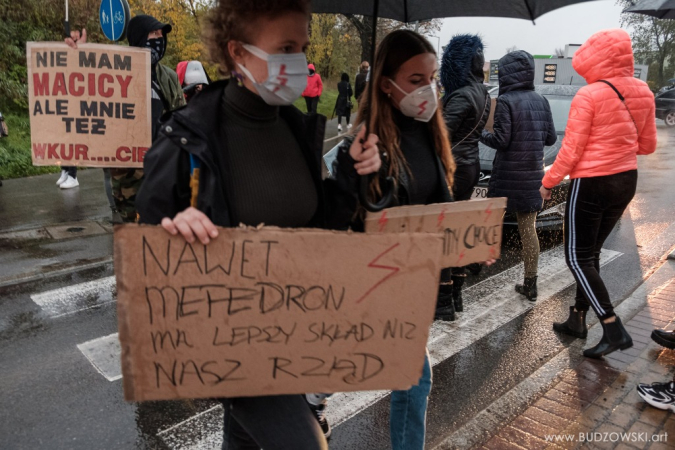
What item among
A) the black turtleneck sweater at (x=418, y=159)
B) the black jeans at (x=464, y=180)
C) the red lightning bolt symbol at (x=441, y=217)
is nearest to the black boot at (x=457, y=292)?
the black jeans at (x=464, y=180)

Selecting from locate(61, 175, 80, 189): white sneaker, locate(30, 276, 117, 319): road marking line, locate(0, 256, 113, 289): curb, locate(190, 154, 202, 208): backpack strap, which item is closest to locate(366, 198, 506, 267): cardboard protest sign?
locate(190, 154, 202, 208): backpack strap

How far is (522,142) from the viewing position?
15.5 feet

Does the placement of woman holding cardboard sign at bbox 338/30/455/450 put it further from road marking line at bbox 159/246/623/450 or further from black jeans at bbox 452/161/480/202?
black jeans at bbox 452/161/480/202

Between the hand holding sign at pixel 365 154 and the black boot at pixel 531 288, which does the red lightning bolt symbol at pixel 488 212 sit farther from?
the black boot at pixel 531 288

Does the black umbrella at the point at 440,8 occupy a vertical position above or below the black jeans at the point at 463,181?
above

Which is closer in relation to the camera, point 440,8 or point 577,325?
point 440,8

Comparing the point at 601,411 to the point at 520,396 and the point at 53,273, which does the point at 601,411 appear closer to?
the point at 520,396

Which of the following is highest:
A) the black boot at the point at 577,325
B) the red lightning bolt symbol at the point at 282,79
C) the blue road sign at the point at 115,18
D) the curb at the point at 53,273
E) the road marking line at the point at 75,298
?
the blue road sign at the point at 115,18

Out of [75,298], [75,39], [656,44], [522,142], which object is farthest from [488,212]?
[656,44]

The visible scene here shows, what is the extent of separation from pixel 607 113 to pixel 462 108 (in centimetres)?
113

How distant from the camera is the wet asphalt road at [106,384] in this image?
293cm

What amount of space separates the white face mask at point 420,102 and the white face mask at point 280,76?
65cm

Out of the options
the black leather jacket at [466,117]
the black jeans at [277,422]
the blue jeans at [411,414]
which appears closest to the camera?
the black jeans at [277,422]

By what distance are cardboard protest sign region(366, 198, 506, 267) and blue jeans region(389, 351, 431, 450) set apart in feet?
1.52
